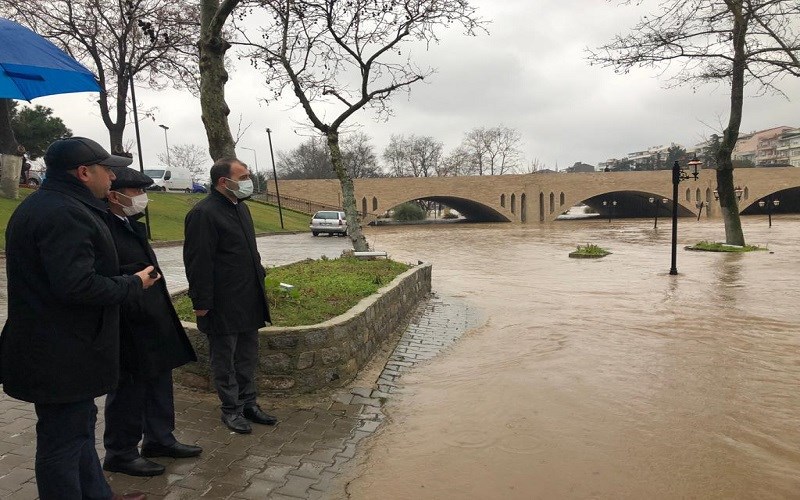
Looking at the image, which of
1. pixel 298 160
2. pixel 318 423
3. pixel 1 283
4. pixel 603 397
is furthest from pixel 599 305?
pixel 298 160

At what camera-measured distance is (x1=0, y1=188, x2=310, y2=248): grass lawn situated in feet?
66.5

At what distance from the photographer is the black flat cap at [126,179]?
3.07 metres

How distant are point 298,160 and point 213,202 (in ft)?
254

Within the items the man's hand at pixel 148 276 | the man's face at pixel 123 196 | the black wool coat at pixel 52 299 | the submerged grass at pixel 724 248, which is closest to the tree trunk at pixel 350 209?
the man's face at pixel 123 196

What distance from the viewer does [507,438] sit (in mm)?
4078

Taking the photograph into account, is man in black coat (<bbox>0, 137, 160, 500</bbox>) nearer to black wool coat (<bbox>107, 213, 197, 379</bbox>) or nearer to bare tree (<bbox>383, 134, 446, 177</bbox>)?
black wool coat (<bbox>107, 213, 197, 379</bbox>)

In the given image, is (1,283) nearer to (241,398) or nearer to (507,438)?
(241,398)

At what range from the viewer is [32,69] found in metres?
3.82

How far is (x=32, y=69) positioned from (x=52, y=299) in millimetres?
2205

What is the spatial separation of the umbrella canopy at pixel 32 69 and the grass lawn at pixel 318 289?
2.12 meters

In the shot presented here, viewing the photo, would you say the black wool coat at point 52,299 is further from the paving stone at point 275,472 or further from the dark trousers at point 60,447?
the paving stone at point 275,472

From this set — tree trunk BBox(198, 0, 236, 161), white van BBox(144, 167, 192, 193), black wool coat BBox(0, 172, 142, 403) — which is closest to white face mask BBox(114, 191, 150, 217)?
black wool coat BBox(0, 172, 142, 403)

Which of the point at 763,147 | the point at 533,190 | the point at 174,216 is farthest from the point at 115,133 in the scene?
the point at 763,147

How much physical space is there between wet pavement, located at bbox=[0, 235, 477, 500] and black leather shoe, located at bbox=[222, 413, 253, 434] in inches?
1.6
